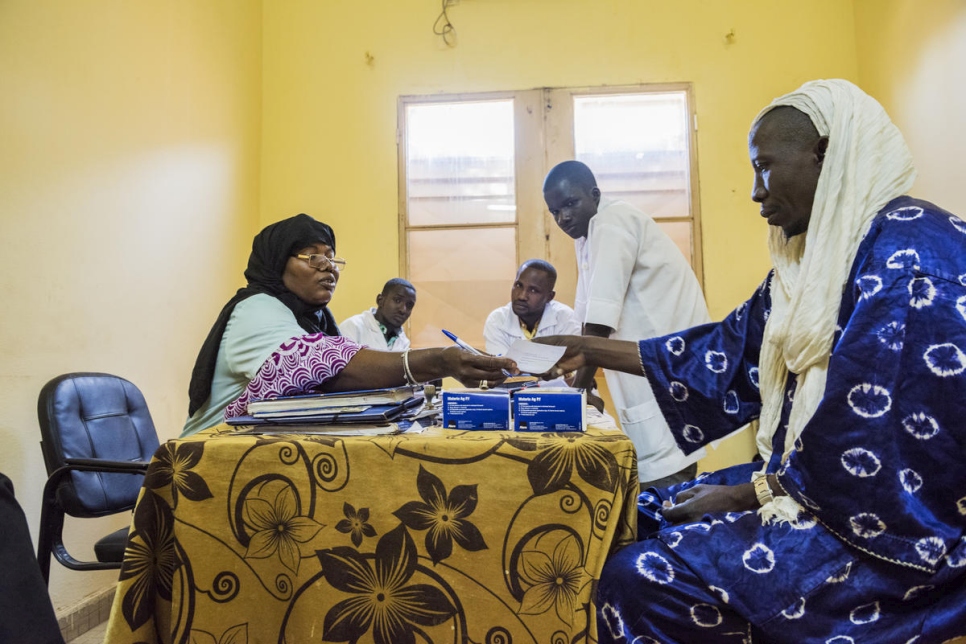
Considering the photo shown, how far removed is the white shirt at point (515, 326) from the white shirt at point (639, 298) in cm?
87

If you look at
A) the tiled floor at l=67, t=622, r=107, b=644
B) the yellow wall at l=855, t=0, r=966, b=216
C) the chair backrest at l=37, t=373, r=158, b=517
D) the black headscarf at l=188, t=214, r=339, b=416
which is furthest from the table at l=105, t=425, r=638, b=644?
the yellow wall at l=855, t=0, r=966, b=216

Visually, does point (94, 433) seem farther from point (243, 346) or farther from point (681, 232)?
point (681, 232)

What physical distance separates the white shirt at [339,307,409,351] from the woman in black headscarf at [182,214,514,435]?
1.66 metres

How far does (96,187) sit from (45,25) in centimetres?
59

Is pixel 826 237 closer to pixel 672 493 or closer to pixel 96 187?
pixel 672 493

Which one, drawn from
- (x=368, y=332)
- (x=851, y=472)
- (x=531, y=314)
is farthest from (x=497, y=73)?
(x=851, y=472)

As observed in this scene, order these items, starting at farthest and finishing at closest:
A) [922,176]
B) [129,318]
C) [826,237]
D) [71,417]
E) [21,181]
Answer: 1. [922,176]
2. [129,318]
3. [21,181]
4. [71,417]
5. [826,237]

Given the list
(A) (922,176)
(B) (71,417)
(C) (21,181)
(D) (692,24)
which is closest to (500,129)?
(D) (692,24)

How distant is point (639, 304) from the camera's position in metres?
2.50

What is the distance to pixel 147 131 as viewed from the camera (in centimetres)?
284

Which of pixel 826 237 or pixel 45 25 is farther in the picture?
pixel 45 25

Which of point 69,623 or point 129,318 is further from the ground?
point 129,318

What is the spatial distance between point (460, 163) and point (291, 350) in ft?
9.60

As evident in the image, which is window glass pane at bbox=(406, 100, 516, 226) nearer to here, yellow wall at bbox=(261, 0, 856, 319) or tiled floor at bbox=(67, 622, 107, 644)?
yellow wall at bbox=(261, 0, 856, 319)
